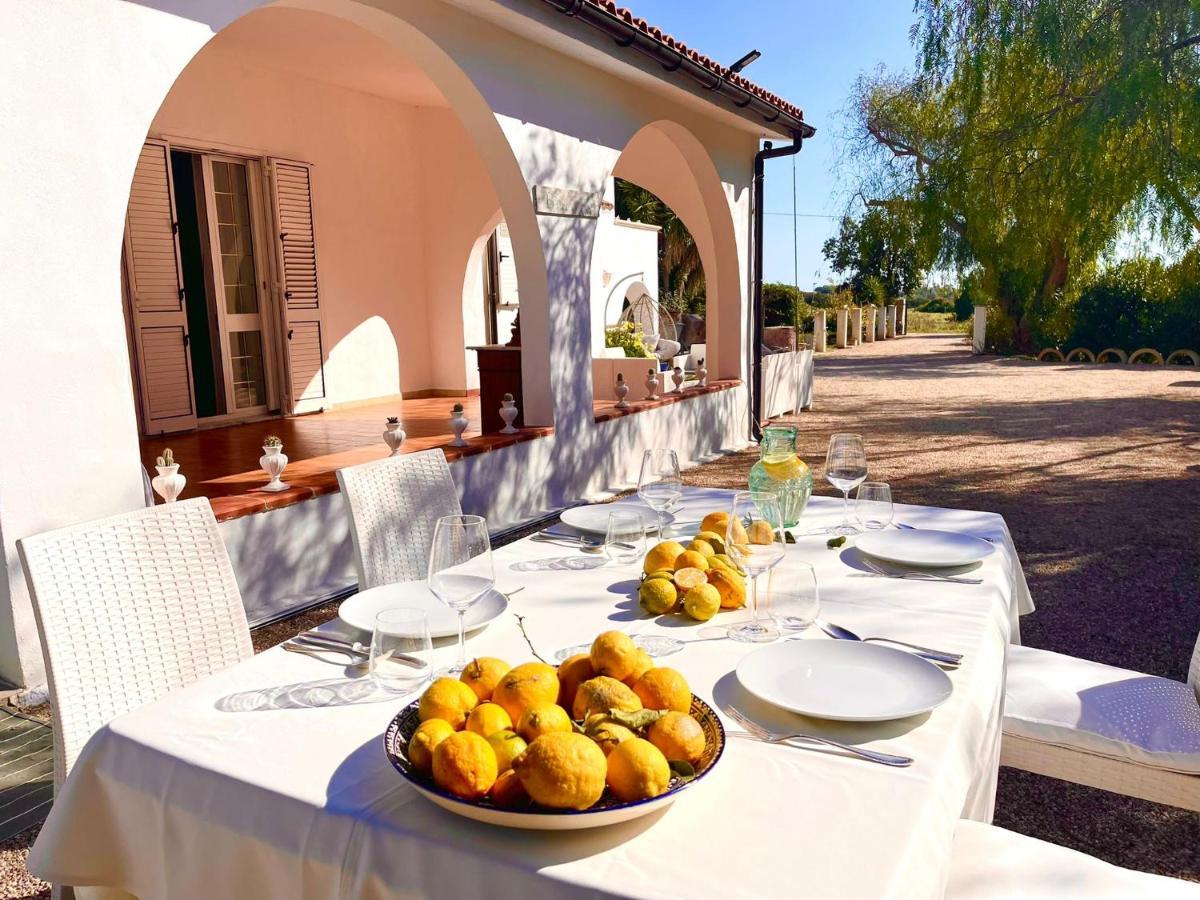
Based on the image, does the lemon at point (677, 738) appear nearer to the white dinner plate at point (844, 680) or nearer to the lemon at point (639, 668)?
the lemon at point (639, 668)

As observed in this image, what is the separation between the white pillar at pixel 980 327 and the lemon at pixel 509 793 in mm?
22904

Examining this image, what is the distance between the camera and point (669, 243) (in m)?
25.0

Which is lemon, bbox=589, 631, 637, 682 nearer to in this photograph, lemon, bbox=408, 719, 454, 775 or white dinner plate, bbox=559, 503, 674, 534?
lemon, bbox=408, 719, 454, 775

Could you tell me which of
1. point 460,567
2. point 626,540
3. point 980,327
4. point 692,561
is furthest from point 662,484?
point 980,327

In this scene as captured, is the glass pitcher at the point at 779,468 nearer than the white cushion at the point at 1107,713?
No

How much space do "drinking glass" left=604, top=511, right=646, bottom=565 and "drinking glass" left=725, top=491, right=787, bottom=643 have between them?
0.41 metres

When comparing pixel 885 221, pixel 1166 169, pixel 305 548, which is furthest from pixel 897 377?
pixel 305 548

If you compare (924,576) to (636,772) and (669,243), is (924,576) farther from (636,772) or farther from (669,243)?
(669,243)

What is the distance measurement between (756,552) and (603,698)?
54 centimetres

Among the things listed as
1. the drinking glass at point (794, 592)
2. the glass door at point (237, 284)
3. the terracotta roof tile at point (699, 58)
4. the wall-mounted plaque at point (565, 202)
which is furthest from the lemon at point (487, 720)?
the glass door at point (237, 284)

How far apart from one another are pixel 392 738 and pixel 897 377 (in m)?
15.8

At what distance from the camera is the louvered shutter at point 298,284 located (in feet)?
25.7

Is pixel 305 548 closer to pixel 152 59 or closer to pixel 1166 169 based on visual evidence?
pixel 152 59

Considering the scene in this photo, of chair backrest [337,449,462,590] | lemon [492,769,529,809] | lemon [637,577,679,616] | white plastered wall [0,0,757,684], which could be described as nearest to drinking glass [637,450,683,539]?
lemon [637,577,679,616]
